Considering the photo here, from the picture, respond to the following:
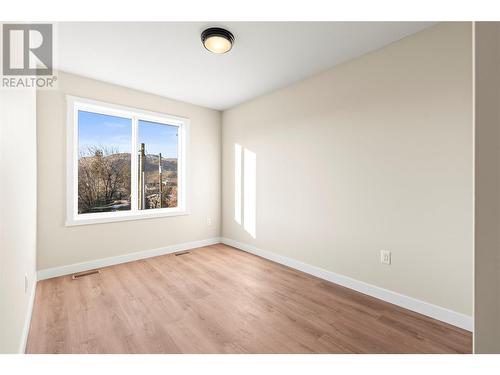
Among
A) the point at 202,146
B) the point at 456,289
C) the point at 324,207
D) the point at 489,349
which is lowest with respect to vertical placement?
the point at 456,289

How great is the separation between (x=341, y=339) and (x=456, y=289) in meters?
1.05

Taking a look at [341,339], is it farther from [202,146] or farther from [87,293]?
[202,146]

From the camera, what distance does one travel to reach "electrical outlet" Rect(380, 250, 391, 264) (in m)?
2.22

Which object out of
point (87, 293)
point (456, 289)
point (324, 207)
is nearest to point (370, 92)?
point (324, 207)

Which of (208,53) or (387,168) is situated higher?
(208,53)

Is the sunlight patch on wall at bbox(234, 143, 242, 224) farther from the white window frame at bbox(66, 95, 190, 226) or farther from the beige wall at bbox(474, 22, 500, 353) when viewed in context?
the beige wall at bbox(474, 22, 500, 353)

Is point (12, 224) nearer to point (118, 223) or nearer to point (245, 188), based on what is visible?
point (118, 223)

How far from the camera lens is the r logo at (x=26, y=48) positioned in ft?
4.77

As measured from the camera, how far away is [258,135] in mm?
3605

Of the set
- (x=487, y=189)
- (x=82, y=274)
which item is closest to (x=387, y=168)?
(x=487, y=189)

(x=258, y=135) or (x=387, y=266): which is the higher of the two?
(x=258, y=135)

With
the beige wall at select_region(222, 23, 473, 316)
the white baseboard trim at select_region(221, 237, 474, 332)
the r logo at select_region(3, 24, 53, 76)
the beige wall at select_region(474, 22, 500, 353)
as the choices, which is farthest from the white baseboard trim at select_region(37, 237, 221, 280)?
the beige wall at select_region(474, 22, 500, 353)

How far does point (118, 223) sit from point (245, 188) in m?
1.93

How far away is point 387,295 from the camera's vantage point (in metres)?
2.22
